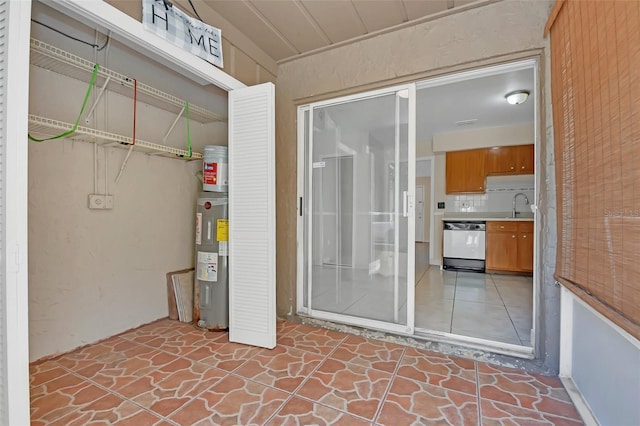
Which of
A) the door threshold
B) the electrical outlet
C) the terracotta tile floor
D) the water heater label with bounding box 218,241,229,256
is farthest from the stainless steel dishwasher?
the electrical outlet

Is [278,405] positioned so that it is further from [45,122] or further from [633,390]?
[45,122]

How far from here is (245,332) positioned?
7.20ft

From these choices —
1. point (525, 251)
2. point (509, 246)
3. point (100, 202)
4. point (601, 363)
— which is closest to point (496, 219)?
point (509, 246)

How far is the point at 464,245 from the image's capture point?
499 cm

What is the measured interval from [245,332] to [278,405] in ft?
2.61

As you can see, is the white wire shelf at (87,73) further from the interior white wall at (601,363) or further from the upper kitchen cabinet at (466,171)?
the upper kitchen cabinet at (466,171)

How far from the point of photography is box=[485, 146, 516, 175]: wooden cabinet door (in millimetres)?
4902

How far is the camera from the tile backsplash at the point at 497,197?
5152 mm

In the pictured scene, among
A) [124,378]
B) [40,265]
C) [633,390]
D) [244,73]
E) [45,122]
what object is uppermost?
[244,73]

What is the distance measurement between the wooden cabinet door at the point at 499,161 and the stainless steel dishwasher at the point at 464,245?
971 millimetres

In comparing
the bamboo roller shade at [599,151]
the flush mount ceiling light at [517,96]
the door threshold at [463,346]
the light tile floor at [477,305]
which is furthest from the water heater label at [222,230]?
the flush mount ceiling light at [517,96]

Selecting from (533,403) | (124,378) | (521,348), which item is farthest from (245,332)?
(521,348)

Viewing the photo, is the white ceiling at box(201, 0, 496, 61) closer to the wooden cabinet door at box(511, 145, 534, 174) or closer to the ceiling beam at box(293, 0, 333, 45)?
the ceiling beam at box(293, 0, 333, 45)

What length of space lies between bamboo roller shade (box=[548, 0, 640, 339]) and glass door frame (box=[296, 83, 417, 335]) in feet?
2.97
